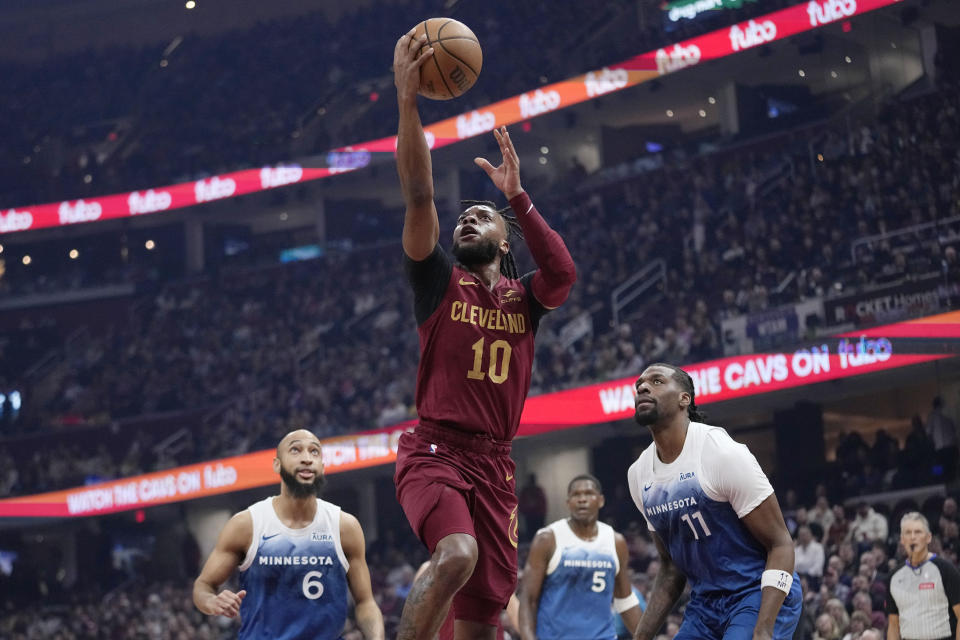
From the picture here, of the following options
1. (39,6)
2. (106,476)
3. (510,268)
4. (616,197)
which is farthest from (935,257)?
(39,6)

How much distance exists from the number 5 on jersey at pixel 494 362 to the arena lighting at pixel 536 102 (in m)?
20.4

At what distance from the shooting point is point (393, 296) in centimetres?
3014

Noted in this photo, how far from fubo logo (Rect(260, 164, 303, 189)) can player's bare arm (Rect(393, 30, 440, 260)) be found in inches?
1096

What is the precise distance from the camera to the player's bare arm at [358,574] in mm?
6363

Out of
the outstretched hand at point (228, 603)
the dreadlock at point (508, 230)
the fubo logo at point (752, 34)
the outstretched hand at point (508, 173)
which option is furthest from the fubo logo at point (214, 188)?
the outstretched hand at point (508, 173)

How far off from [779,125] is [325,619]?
22164 mm

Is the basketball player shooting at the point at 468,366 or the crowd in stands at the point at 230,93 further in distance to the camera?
the crowd in stands at the point at 230,93

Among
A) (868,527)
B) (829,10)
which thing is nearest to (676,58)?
(829,10)

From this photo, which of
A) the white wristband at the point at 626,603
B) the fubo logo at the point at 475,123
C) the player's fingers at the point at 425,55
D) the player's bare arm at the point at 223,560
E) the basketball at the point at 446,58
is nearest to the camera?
the player's fingers at the point at 425,55

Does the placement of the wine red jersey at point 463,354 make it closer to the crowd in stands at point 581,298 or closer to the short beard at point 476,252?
the short beard at point 476,252

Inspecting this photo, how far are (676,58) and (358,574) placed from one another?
2135cm

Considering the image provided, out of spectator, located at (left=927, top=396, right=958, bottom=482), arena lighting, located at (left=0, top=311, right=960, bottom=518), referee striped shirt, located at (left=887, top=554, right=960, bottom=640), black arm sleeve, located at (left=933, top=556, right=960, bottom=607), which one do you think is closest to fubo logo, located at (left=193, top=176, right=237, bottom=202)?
arena lighting, located at (left=0, top=311, right=960, bottom=518)

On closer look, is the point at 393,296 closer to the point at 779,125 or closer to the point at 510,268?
the point at 779,125

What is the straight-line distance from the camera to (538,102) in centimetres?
2809
